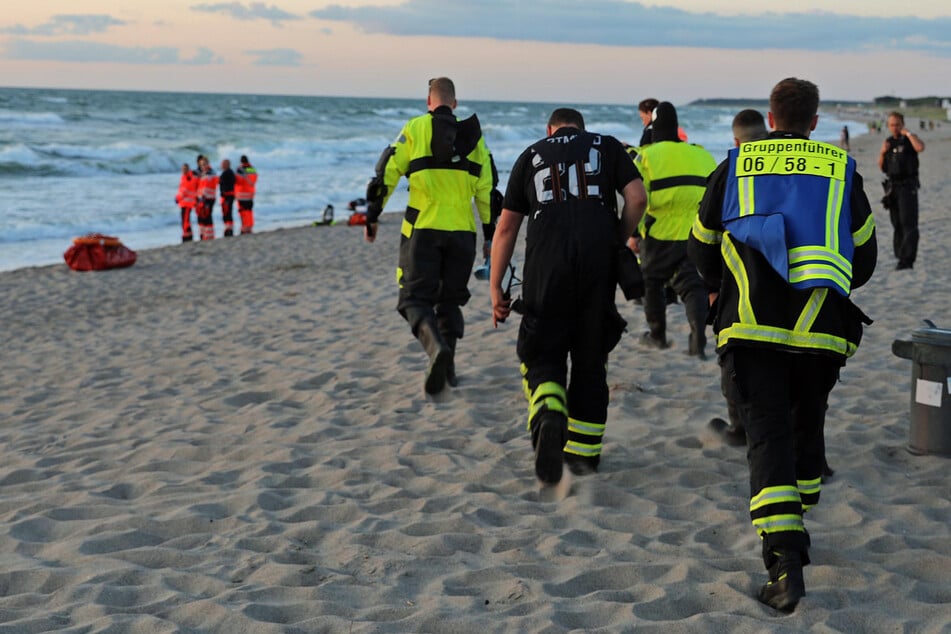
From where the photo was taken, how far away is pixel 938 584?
3576 millimetres

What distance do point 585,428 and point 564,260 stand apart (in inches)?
34.4

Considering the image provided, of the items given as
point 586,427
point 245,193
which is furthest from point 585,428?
point 245,193

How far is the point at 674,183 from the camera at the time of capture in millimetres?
6773

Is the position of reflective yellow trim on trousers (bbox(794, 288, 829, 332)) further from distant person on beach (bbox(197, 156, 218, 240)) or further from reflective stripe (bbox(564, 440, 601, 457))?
distant person on beach (bbox(197, 156, 218, 240))

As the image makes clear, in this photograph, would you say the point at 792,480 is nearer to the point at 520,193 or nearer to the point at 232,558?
the point at 520,193

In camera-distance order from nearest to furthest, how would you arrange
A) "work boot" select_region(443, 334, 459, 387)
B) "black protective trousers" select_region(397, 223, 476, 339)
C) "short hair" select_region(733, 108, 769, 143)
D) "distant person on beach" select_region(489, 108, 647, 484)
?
1. "distant person on beach" select_region(489, 108, 647, 484)
2. "short hair" select_region(733, 108, 769, 143)
3. "black protective trousers" select_region(397, 223, 476, 339)
4. "work boot" select_region(443, 334, 459, 387)

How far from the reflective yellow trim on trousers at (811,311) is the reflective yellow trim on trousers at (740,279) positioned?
152 millimetres

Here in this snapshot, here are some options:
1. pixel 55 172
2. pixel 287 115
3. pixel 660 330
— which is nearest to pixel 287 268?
pixel 660 330

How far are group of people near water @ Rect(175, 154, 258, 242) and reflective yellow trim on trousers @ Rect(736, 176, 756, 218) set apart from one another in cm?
1619

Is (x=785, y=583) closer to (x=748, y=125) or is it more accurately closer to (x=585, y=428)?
(x=585, y=428)

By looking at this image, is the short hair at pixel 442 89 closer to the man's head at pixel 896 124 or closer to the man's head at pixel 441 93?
the man's head at pixel 441 93

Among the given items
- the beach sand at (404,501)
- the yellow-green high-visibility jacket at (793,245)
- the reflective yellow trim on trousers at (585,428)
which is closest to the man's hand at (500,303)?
the reflective yellow trim on trousers at (585,428)

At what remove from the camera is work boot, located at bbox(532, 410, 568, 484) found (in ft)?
14.9

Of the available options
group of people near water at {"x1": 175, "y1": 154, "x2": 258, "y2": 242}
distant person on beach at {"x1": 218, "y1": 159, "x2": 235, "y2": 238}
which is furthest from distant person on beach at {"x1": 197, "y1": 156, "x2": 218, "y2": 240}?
distant person on beach at {"x1": 218, "y1": 159, "x2": 235, "y2": 238}
